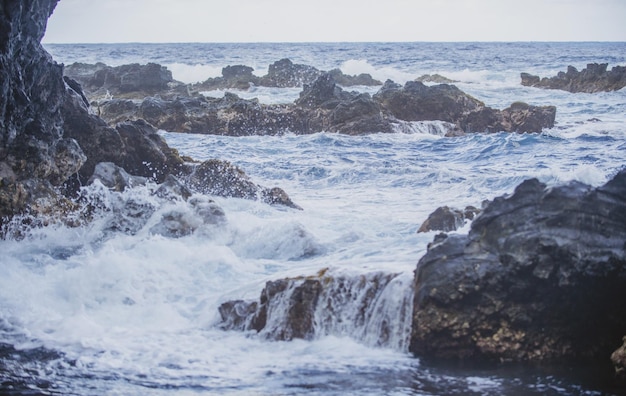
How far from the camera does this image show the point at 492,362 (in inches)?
206

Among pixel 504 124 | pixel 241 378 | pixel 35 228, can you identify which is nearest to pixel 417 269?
pixel 241 378

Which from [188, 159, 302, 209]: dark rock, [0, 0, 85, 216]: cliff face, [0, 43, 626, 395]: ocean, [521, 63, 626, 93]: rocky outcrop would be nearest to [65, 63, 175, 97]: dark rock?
[0, 43, 626, 395]: ocean

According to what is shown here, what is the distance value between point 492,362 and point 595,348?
791 mm

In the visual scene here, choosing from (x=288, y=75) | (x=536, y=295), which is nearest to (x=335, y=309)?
(x=536, y=295)

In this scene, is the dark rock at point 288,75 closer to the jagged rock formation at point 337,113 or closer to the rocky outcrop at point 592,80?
the rocky outcrop at point 592,80

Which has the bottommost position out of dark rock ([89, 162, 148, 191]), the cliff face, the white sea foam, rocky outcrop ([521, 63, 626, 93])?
dark rock ([89, 162, 148, 191])

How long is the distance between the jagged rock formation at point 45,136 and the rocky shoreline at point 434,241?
2 centimetres

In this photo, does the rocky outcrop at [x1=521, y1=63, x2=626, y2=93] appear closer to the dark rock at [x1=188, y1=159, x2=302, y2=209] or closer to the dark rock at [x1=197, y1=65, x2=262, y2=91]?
the dark rock at [x1=197, y1=65, x2=262, y2=91]

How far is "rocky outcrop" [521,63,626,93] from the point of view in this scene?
33312 mm

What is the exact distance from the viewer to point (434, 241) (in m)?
6.01

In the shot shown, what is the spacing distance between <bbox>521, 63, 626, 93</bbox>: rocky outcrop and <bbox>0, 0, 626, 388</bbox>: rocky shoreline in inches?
1051

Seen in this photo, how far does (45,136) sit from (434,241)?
5.29m

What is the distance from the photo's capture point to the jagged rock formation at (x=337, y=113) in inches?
792

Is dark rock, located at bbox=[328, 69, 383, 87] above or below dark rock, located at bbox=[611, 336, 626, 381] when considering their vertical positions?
above
